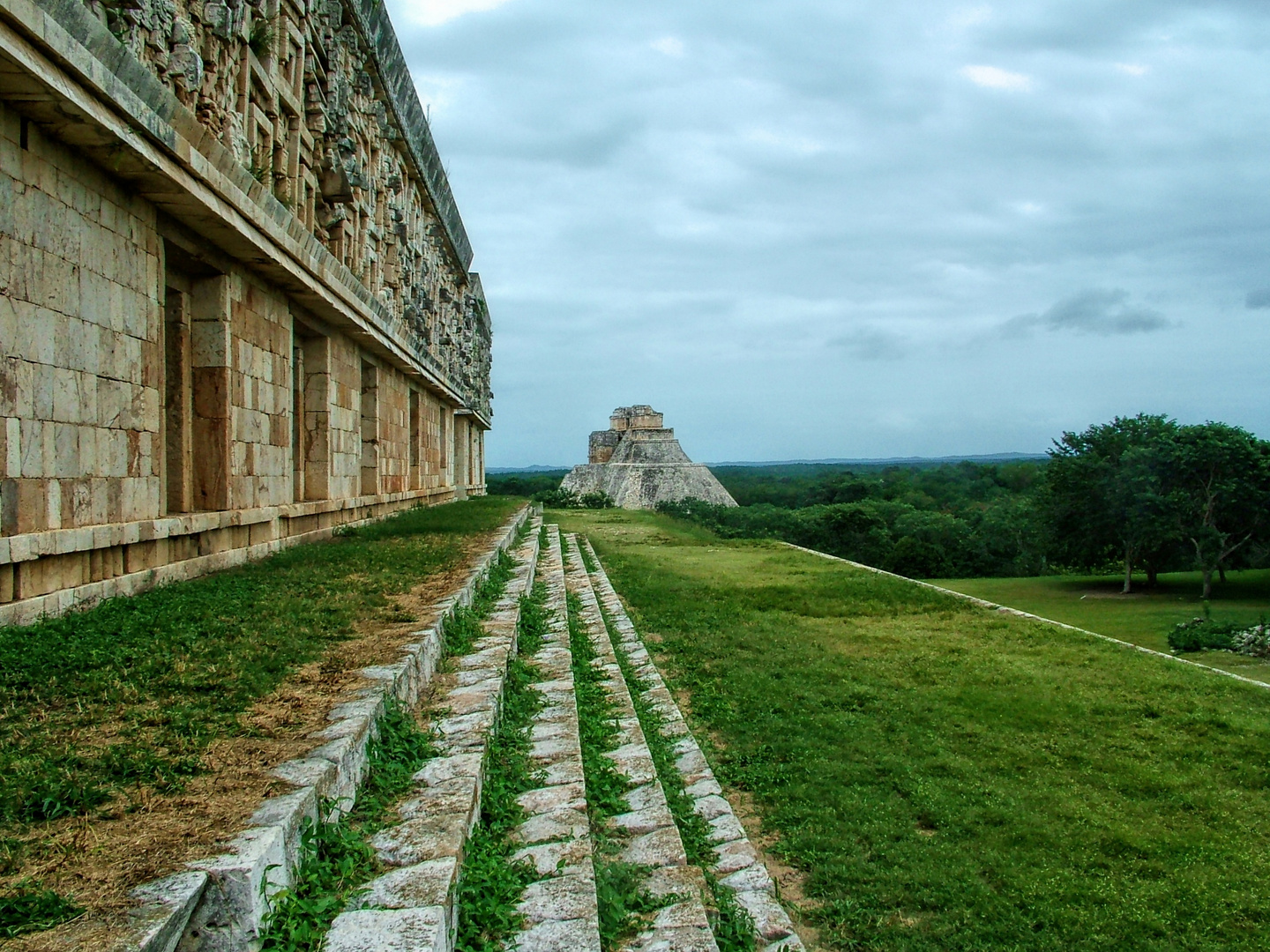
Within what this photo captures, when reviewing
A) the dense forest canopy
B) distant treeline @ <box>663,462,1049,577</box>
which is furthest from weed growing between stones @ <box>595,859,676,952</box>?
distant treeline @ <box>663,462,1049,577</box>

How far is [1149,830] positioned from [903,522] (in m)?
35.1

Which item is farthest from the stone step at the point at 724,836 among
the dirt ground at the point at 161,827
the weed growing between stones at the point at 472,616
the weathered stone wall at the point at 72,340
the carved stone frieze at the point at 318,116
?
the carved stone frieze at the point at 318,116

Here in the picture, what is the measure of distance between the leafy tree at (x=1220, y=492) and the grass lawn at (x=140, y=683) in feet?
69.5

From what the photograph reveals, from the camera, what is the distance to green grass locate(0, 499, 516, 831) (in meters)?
2.14

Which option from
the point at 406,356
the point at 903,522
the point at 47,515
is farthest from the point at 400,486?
the point at 903,522

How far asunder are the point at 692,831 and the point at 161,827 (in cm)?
220

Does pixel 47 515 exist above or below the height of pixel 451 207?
below

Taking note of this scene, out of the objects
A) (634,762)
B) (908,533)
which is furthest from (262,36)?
(908,533)

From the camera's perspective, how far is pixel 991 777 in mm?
4301

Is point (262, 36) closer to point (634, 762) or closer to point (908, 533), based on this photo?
point (634, 762)

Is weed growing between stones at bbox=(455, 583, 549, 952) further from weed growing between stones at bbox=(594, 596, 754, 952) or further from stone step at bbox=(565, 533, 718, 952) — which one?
weed growing between stones at bbox=(594, 596, 754, 952)

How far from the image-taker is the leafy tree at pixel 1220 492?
2034 centimetres

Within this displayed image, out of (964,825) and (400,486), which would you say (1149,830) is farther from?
(400,486)

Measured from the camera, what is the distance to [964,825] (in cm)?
373
